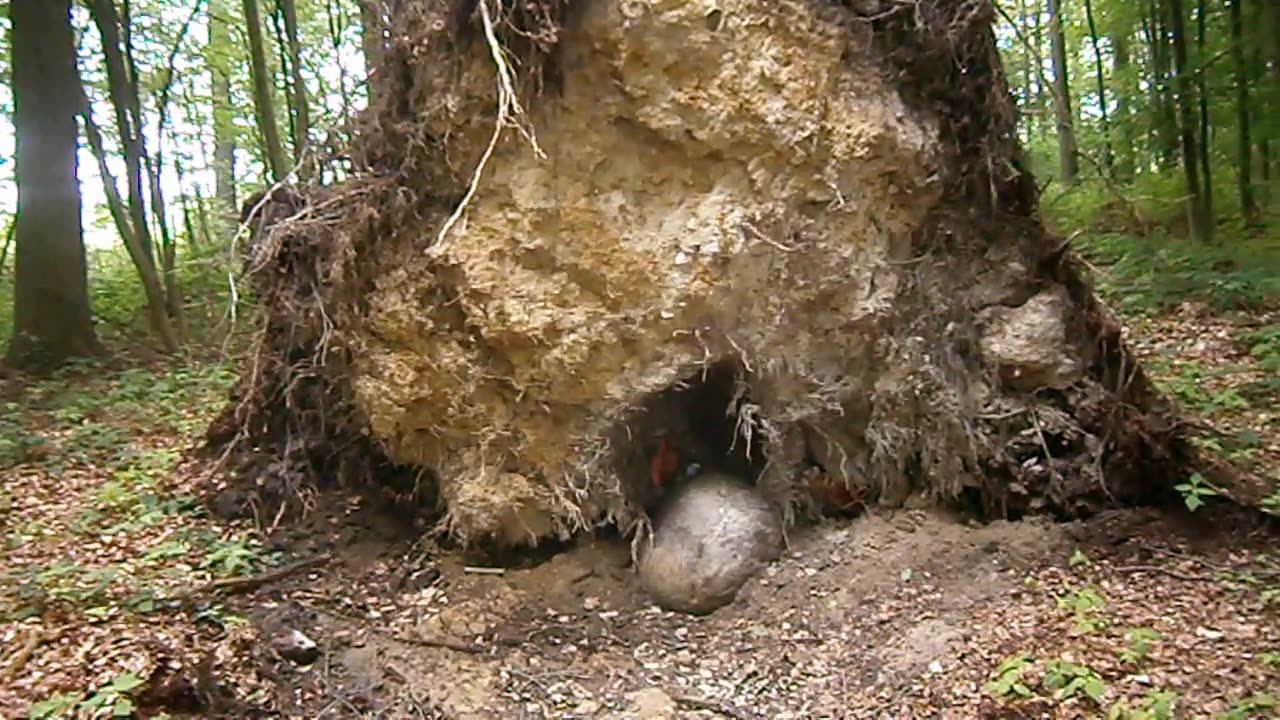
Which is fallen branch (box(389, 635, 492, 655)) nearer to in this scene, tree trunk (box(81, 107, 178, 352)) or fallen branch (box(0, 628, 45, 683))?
fallen branch (box(0, 628, 45, 683))

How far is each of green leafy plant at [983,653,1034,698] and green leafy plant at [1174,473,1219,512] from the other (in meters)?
1.57

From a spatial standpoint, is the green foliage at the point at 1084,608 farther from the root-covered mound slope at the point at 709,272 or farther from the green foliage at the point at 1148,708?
the root-covered mound slope at the point at 709,272

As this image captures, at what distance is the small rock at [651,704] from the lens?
4512 millimetres

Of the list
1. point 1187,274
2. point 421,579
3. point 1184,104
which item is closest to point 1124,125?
point 1184,104

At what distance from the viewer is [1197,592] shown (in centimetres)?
452

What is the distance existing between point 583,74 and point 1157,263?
7.57 metres

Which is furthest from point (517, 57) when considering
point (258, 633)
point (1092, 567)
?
point (1092, 567)

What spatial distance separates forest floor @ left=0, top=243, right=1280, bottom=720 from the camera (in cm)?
397

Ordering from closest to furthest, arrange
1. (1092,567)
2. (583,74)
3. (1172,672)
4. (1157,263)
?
(1172,672), (1092,567), (583,74), (1157,263)

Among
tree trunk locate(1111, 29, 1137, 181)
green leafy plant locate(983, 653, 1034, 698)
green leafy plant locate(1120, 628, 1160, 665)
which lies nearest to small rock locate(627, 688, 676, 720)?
green leafy plant locate(983, 653, 1034, 698)

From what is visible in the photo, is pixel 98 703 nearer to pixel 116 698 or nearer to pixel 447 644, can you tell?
pixel 116 698

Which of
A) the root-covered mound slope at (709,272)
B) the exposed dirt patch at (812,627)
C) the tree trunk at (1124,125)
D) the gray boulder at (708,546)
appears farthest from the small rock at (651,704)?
the tree trunk at (1124,125)

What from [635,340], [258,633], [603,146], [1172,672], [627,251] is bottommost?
[1172,672]

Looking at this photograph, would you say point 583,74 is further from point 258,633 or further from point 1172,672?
point 1172,672
